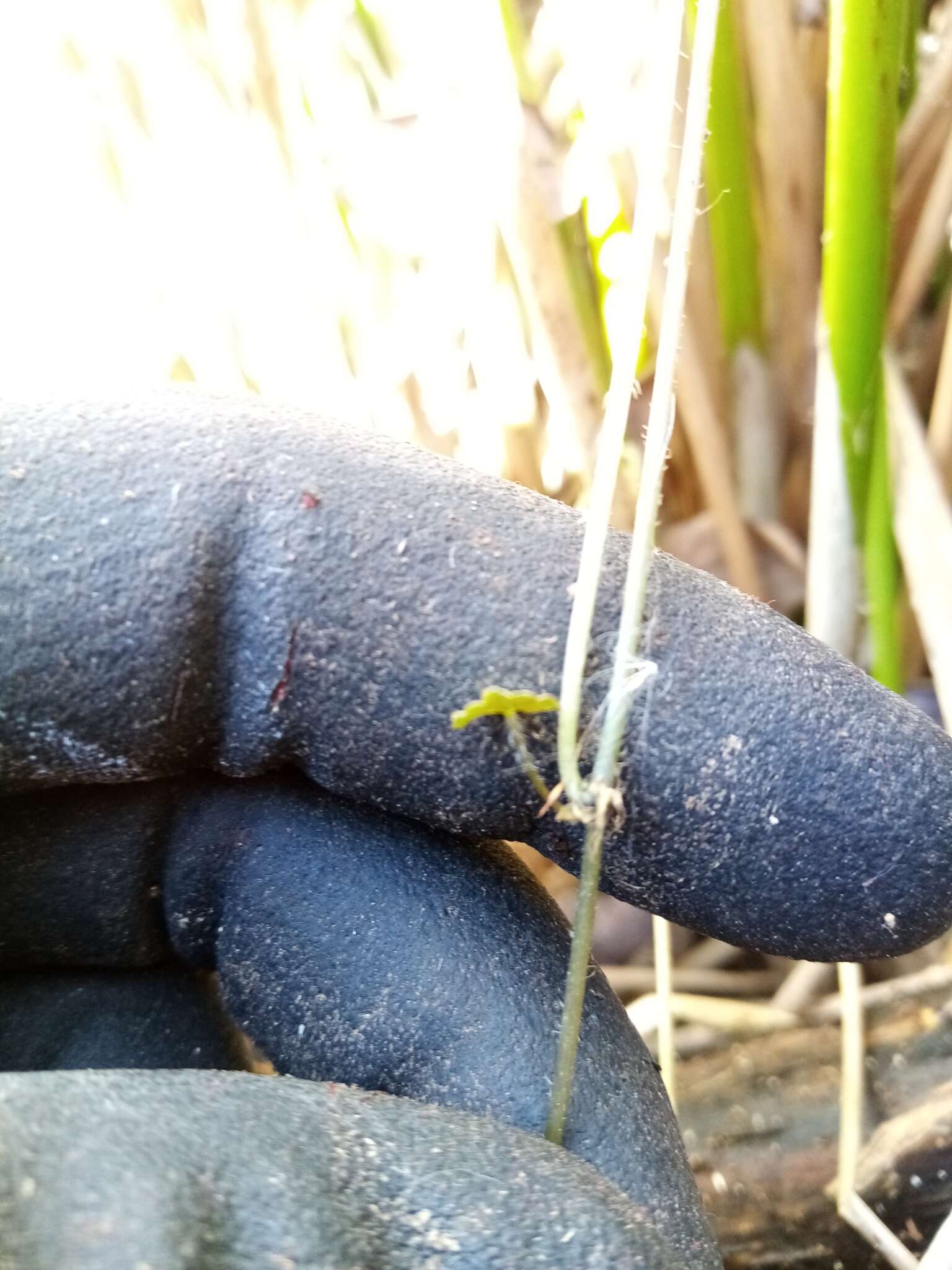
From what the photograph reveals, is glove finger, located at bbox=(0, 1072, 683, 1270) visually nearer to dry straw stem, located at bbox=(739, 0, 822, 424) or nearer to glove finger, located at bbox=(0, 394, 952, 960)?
glove finger, located at bbox=(0, 394, 952, 960)

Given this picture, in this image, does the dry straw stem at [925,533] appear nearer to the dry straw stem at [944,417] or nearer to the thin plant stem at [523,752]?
the dry straw stem at [944,417]

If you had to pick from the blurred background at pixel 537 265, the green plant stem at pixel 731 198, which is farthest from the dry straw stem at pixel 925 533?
the green plant stem at pixel 731 198

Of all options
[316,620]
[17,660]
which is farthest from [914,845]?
[17,660]

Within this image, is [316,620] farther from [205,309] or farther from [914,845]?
[205,309]

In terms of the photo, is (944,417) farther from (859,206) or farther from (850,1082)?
(850,1082)

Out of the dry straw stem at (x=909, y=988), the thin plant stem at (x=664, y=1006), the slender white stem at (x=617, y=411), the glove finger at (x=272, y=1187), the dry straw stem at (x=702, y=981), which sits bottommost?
the dry straw stem at (x=702, y=981)

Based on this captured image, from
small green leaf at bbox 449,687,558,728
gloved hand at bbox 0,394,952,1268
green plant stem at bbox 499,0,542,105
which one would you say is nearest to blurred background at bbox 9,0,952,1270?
green plant stem at bbox 499,0,542,105

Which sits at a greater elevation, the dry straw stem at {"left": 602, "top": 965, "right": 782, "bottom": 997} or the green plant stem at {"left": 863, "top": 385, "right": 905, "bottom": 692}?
the green plant stem at {"left": 863, "top": 385, "right": 905, "bottom": 692}
